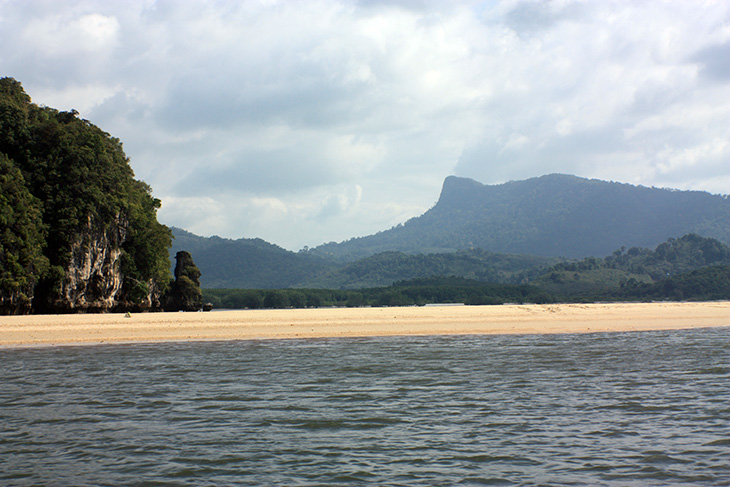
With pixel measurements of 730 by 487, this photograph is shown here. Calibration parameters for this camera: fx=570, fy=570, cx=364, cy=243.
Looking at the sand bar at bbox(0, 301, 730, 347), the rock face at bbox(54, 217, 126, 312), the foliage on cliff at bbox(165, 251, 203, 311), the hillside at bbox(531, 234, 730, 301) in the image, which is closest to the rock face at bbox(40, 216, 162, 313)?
the rock face at bbox(54, 217, 126, 312)

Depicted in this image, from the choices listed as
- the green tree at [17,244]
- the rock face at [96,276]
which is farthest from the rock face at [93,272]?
the green tree at [17,244]

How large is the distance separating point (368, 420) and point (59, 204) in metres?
45.1

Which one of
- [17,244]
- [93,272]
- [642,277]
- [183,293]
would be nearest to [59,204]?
[93,272]

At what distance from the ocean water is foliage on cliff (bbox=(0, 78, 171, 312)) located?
25352 millimetres

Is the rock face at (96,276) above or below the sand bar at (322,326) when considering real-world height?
above

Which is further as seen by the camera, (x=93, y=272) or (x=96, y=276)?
(x=96, y=276)

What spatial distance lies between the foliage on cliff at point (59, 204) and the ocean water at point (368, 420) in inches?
998

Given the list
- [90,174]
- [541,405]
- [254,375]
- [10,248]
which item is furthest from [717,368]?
[90,174]

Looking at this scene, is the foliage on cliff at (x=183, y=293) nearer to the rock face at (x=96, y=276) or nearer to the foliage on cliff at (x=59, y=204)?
the rock face at (x=96, y=276)

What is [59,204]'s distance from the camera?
158 feet

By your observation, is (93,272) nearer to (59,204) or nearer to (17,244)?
(59,204)

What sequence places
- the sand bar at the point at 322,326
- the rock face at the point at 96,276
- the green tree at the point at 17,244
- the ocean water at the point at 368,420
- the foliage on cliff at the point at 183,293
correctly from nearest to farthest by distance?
the ocean water at the point at 368,420 < the sand bar at the point at 322,326 < the green tree at the point at 17,244 < the rock face at the point at 96,276 < the foliage on cliff at the point at 183,293

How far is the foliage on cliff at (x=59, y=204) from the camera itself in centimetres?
4347

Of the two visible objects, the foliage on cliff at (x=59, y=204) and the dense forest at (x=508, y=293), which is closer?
the foliage on cliff at (x=59, y=204)
